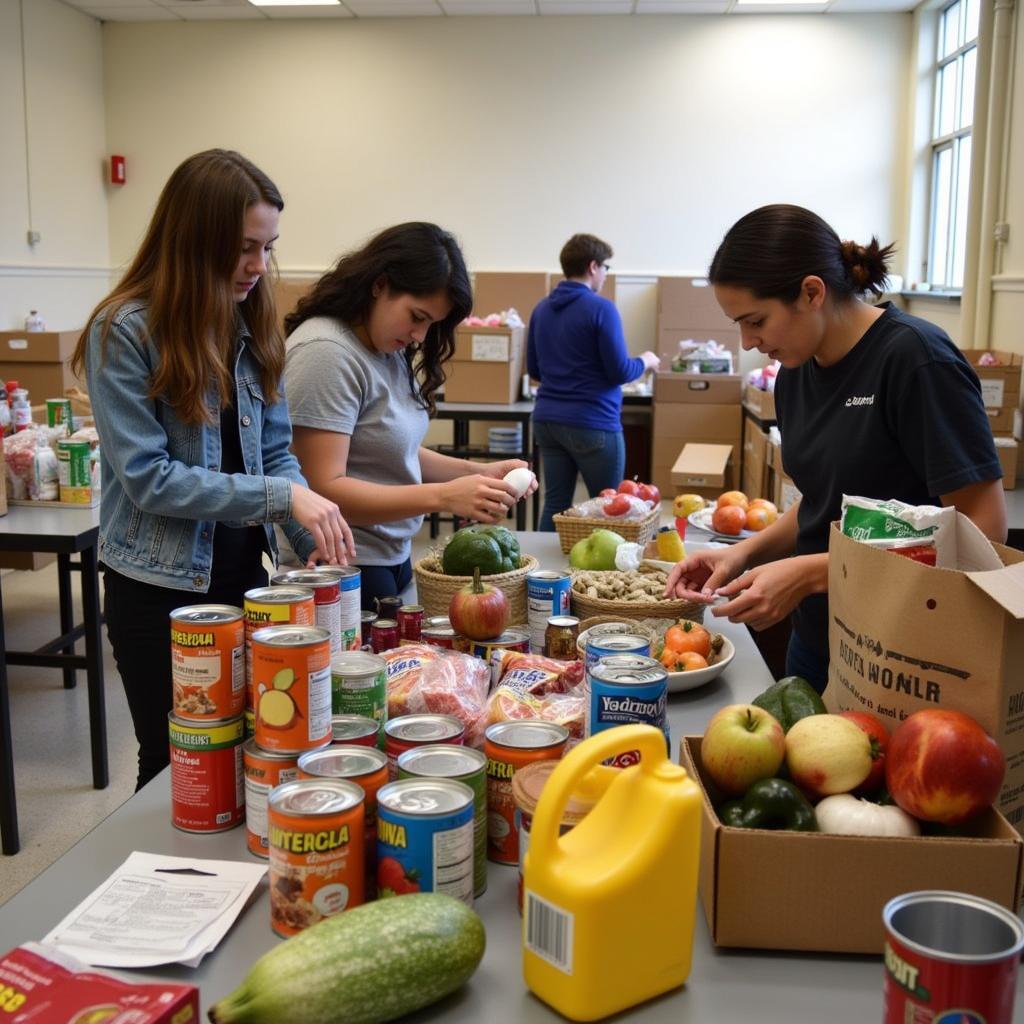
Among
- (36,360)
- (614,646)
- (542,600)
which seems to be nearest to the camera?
(614,646)

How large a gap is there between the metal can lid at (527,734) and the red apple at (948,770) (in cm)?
34

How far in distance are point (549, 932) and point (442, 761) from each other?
23cm

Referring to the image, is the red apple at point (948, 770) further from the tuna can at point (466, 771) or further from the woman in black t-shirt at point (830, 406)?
the woman in black t-shirt at point (830, 406)

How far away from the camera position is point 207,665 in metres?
1.13

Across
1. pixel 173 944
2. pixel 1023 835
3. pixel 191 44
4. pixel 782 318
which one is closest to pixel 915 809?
pixel 1023 835

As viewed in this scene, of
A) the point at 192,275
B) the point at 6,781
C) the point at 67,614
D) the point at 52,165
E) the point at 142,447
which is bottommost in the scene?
the point at 6,781

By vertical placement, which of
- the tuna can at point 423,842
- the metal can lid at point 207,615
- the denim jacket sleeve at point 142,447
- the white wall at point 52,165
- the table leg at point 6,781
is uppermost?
the white wall at point 52,165

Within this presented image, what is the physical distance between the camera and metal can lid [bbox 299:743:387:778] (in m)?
1.03

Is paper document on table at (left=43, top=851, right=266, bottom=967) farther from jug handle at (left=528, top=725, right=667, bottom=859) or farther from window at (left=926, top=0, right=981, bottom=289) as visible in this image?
window at (left=926, top=0, right=981, bottom=289)

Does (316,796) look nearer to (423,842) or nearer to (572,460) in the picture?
(423,842)

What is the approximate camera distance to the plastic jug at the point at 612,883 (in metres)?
0.87

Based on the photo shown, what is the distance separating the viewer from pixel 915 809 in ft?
3.25

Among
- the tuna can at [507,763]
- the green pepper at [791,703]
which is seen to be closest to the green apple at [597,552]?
the green pepper at [791,703]

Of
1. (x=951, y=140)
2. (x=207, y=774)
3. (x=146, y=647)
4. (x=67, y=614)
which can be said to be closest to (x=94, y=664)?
(x=67, y=614)
